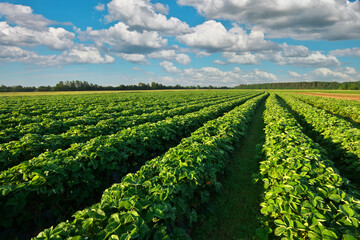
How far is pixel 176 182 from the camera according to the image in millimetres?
3295

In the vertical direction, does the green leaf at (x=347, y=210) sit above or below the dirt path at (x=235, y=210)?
above

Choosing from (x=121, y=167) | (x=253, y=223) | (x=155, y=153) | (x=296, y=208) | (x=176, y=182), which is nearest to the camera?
(x=296, y=208)

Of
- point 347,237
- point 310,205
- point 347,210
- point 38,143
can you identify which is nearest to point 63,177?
point 38,143

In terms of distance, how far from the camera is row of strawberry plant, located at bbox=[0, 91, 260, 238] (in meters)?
3.29

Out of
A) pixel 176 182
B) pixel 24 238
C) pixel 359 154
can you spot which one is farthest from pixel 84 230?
pixel 359 154

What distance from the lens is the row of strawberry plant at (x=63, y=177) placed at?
329cm

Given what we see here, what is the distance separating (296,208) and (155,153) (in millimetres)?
5291

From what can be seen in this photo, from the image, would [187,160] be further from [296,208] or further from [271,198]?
[296,208]

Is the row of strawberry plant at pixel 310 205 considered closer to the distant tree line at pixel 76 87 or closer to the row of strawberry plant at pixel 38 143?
the row of strawberry plant at pixel 38 143

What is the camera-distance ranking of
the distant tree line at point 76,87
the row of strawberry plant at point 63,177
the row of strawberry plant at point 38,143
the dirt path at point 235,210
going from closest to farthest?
1. the row of strawberry plant at point 63,177
2. the dirt path at point 235,210
3. the row of strawberry plant at point 38,143
4. the distant tree line at point 76,87

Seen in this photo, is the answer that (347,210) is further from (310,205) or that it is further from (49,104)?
(49,104)

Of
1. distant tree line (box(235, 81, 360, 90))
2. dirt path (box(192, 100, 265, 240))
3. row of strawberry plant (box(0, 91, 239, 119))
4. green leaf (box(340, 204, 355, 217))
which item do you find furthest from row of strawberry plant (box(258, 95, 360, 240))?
distant tree line (box(235, 81, 360, 90))

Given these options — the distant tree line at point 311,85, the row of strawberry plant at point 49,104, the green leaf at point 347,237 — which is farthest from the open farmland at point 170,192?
the distant tree line at point 311,85

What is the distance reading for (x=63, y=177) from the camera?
12.9ft
